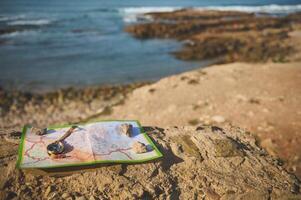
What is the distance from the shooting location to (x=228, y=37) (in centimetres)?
2373

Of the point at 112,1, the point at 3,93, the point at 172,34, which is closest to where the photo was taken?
the point at 3,93

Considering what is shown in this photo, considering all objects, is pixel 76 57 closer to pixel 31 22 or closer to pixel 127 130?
pixel 31 22

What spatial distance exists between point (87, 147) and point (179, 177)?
947 mm

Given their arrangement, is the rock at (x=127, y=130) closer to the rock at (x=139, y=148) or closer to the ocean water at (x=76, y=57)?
the rock at (x=139, y=148)

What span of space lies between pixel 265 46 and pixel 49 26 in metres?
18.6

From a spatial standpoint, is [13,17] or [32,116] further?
[13,17]

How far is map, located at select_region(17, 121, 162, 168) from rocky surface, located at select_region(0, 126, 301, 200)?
86mm

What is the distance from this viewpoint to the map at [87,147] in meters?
2.99

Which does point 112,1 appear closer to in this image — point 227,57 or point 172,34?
point 172,34

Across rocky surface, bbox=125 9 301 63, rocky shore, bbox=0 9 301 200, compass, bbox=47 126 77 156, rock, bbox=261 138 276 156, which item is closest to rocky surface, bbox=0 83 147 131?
rocky shore, bbox=0 9 301 200

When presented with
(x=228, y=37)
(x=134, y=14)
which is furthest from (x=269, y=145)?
(x=134, y=14)

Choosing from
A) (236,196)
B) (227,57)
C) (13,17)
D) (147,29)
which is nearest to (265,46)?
(227,57)

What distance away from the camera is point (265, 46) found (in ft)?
65.6

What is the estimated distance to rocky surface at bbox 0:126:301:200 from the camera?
2811mm
